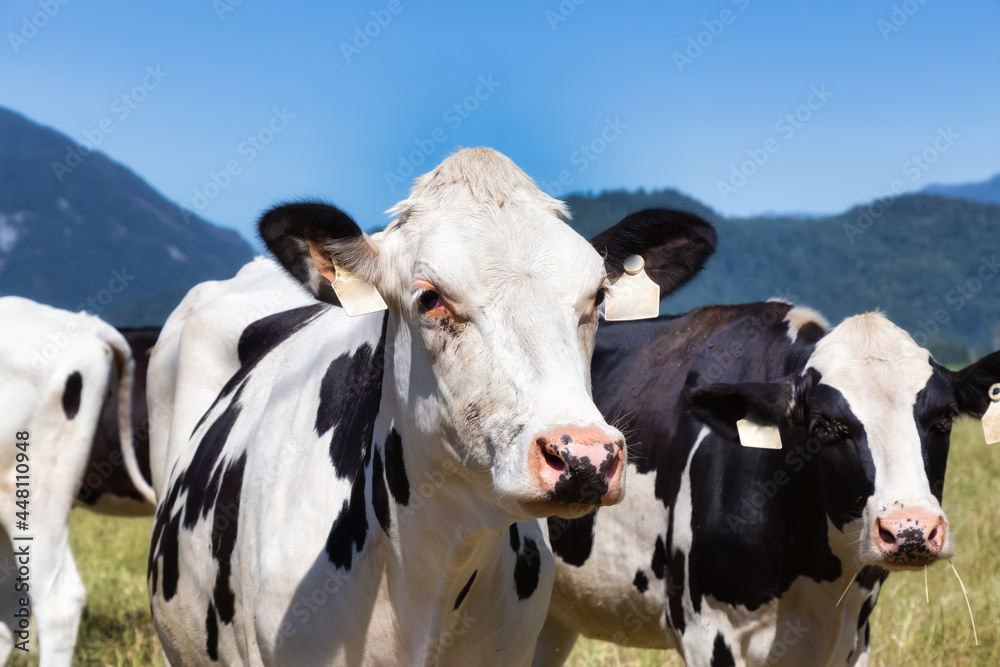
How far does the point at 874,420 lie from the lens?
11.3 ft

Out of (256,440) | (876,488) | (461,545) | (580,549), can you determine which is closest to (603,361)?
(580,549)

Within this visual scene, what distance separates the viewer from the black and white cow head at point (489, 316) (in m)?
1.94

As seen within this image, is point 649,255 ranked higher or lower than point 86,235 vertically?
higher

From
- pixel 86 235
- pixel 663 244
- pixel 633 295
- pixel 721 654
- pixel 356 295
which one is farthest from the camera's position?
pixel 86 235

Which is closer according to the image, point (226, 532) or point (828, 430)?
point (226, 532)

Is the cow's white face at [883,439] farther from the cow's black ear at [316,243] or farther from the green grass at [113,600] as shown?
the green grass at [113,600]

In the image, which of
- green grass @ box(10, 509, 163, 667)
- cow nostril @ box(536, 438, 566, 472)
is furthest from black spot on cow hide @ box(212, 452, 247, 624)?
green grass @ box(10, 509, 163, 667)

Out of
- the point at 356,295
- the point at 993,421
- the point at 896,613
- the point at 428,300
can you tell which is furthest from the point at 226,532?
the point at 896,613

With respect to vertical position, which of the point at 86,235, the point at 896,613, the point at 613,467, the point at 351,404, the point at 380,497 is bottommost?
the point at 86,235

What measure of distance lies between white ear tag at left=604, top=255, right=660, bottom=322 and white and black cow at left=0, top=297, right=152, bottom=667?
4.59 m

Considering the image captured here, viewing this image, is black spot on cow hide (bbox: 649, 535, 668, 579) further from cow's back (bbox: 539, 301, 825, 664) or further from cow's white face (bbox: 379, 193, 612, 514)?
cow's white face (bbox: 379, 193, 612, 514)

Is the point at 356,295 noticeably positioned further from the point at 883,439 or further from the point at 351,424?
the point at 883,439

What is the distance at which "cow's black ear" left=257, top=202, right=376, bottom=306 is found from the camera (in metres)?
2.49

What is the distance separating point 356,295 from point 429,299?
1.14 ft
